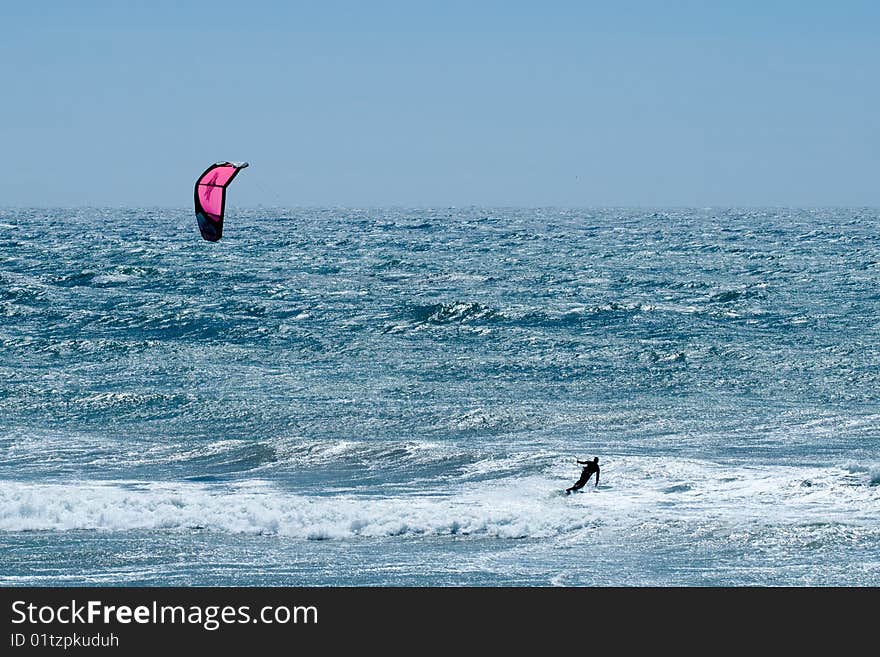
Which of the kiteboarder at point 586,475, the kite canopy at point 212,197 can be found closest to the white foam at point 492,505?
the kiteboarder at point 586,475

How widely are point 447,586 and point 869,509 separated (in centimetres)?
764

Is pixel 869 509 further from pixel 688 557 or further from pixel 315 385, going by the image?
pixel 315 385

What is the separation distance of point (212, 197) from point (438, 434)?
25.6 ft

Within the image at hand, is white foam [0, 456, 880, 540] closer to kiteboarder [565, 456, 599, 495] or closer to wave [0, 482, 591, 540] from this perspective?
wave [0, 482, 591, 540]

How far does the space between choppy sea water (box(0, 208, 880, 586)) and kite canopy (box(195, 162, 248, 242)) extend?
463 centimetres

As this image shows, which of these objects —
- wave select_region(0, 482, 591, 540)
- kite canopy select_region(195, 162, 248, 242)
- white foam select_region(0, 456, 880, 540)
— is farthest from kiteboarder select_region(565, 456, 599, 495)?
kite canopy select_region(195, 162, 248, 242)

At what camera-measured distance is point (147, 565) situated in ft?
52.2

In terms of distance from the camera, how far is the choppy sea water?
16547mm

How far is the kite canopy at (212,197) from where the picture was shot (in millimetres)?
19438

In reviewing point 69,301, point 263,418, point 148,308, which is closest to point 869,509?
point 263,418

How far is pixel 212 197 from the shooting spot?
20.0m

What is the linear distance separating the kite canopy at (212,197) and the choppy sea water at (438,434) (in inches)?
182

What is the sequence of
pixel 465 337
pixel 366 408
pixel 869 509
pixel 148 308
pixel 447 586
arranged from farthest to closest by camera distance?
pixel 148 308, pixel 465 337, pixel 366 408, pixel 869 509, pixel 447 586
